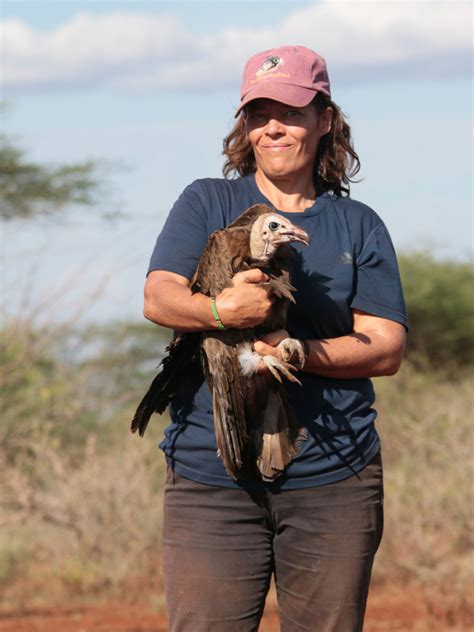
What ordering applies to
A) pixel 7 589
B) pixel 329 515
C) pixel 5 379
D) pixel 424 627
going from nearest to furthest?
1. pixel 329 515
2. pixel 424 627
3. pixel 7 589
4. pixel 5 379

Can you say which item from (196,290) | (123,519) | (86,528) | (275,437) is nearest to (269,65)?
(196,290)

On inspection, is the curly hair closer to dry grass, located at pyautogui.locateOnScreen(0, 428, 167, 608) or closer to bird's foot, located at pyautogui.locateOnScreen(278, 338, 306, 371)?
bird's foot, located at pyautogui.locateOnScreen(278, 338, 306, 371)

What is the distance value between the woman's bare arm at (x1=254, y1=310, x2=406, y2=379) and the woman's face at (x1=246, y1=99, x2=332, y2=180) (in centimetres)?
51

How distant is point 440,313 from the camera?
1639 centimetres

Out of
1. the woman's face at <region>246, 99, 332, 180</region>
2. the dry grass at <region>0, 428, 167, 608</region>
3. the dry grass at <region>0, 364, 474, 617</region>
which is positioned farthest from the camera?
the dry grass at <region>0, 428, 167, 608</region>

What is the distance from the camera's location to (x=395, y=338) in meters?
3.51

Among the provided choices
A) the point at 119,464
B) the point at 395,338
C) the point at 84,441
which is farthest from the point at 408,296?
the point at 395,338

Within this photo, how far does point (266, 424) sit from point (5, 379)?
705cm

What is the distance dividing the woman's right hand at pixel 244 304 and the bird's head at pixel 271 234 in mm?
117

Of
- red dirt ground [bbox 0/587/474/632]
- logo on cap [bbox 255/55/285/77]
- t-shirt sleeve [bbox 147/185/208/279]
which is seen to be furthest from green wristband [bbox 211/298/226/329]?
red dirt ground [bbox 0/587/474/632]

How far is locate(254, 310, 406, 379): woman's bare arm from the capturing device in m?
3.32

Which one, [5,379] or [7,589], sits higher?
[5,379]

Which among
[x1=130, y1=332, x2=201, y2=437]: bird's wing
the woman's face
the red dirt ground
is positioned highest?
the woman's face

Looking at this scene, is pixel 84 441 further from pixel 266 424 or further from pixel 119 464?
pixel 266 424
